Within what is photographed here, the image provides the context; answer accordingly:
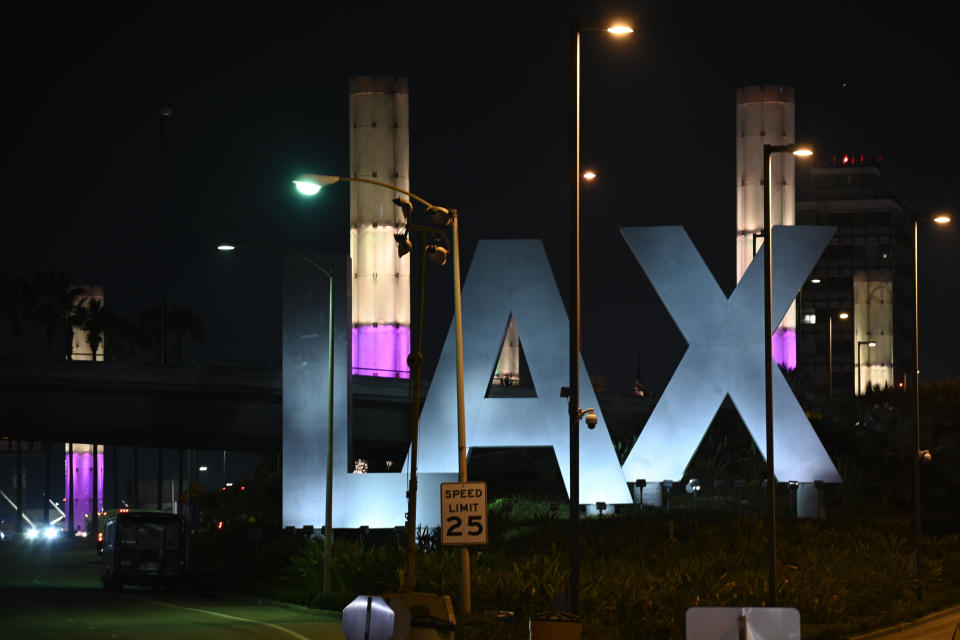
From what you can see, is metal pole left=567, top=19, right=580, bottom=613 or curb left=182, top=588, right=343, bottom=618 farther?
curb left=182, top=588, right=343, bottom=618

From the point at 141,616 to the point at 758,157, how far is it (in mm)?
47591

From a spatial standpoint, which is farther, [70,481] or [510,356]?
[70,481]

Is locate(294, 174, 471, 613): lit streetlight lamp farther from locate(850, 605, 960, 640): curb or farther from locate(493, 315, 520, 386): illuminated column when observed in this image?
locate(493, 315, 520, 386): illuminated column

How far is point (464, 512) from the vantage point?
23.0m

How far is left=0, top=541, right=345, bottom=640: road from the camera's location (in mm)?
27031

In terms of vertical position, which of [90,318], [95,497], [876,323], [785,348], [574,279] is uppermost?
[90,318]

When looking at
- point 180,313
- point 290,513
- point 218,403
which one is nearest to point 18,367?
point 218,403

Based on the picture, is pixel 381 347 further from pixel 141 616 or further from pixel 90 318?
pixel 90 318

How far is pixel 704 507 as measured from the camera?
48.2m

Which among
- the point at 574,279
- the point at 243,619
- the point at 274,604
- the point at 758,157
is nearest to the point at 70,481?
the point at 758,157

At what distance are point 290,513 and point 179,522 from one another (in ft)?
19.4

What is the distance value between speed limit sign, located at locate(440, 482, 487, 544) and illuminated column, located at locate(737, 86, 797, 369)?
51.0 m

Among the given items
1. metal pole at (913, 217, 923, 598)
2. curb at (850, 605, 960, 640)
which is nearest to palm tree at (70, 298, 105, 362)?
metal pole at (913, 217, 923, 598)

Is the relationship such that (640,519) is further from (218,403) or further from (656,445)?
(218,403)
